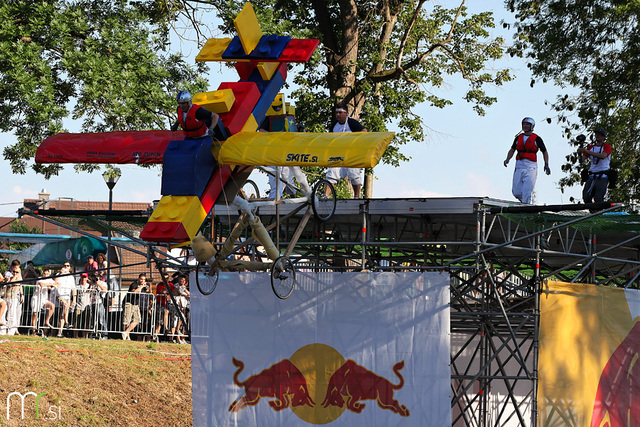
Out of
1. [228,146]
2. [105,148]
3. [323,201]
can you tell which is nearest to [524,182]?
[323,201]

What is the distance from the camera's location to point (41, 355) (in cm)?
2064

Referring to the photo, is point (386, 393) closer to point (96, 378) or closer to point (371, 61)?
point (96, 378)

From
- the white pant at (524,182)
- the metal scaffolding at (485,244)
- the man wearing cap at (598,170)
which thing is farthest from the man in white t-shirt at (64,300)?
the man wearing cap at (598,170)

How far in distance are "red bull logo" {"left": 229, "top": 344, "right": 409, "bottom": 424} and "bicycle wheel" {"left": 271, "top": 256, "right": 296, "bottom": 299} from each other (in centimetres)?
221

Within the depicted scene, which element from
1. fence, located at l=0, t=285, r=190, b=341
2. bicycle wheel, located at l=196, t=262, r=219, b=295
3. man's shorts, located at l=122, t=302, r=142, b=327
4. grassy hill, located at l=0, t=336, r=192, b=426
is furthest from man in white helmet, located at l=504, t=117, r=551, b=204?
man's shorts, located at l=122, t=302, r=142, b=327

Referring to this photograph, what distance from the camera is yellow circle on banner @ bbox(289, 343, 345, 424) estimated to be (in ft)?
52.4

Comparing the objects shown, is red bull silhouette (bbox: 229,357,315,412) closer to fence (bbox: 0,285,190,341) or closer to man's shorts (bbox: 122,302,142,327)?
fence (bbox: 0,285,190,341)

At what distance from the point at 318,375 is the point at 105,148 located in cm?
534

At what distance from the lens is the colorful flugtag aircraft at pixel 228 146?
12.7 meters

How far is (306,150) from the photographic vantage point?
13094 millimetres

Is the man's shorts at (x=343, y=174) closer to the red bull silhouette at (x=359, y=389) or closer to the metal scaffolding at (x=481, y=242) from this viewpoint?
the metal scaffolding at (x=481, y=242)

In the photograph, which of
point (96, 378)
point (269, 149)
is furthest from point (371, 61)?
point (269, 149)

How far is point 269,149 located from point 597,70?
19.3 m

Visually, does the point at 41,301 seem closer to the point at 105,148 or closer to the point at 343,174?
the point at 343,174
